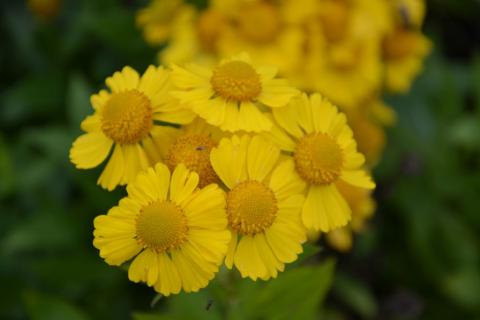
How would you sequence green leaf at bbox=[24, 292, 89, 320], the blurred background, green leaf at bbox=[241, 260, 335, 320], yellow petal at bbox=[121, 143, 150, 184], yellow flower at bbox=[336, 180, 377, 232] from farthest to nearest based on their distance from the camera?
the blurred background
yellow flower at bbox=[336, 180, 377, 232]
green leaf at bbox=[24, 292, 89, 320]
green leaf at bbox=[241, 260, 335, 320]
yellow petal at bbox=[121, 143, 150, 184]

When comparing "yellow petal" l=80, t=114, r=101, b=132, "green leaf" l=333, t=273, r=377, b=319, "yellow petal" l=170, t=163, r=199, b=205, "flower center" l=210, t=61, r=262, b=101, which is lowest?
"green leaf" l=333, t=273, r=377, b=319

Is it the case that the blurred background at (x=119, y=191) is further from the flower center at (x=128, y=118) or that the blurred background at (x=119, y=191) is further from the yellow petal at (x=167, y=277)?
the yellow petal at (x=167, y=277)

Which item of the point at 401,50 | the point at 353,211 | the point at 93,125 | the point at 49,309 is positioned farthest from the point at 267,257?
the point at 401,50

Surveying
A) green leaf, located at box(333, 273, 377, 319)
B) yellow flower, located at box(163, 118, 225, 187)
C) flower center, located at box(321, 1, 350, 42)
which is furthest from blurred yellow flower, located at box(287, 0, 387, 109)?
yellow flower, located at box(163, 118, 225, 187)

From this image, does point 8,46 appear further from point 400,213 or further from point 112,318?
point 400,213

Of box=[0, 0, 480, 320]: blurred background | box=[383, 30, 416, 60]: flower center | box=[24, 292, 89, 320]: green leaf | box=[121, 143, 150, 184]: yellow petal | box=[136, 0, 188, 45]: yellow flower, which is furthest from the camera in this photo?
box=[383, 30, 416, 60]: flower center

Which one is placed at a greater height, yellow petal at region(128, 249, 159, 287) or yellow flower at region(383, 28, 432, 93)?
yellow petal at region(128, 249, 159, 287)

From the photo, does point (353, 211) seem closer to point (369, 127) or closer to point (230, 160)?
point (369, 127)

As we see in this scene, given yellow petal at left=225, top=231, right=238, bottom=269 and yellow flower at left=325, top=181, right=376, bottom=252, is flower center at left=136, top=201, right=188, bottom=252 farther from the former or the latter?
yellow flower at left=325, top=181, right=376, bottom=252
